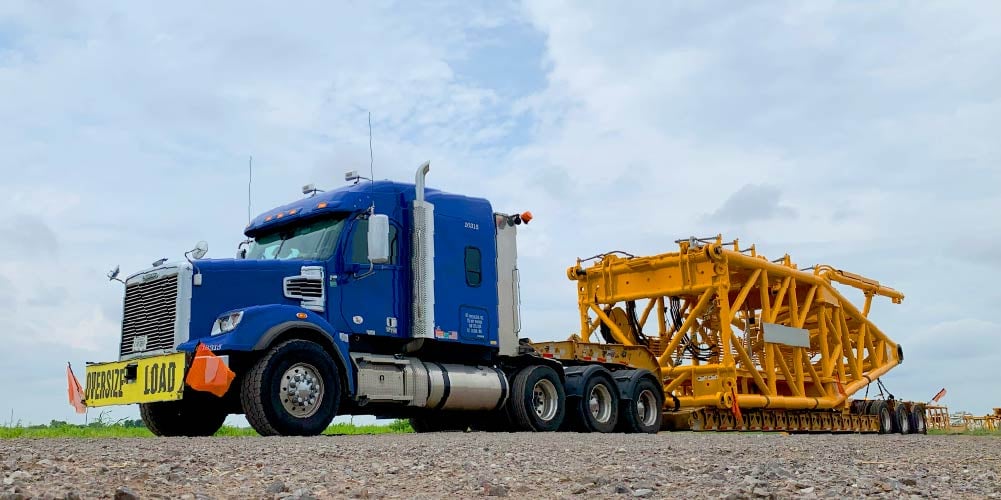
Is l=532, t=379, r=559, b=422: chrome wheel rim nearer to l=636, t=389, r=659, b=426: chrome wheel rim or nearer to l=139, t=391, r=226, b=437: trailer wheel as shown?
l=636, t=389, r=659, b=426: chrome wheel rim

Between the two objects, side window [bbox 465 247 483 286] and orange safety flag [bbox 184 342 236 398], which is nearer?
orange safety flag [bbox 184 342 236 398]

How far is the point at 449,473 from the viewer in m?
6.09

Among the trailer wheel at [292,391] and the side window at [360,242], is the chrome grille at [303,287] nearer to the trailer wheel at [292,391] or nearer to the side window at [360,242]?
the side window at [360,242]

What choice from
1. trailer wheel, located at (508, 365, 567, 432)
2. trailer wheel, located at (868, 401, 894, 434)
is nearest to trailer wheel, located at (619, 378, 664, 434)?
trailer wheel, located at (508, 365, 567, 432)

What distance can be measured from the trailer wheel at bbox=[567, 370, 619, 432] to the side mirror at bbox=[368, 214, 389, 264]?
4.57 m

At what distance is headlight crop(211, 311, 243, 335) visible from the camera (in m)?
10.8

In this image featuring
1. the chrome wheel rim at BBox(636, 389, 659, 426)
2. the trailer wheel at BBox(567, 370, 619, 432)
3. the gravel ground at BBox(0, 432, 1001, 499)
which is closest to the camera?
the gravel ground at BBox(0, 432, 1001, 499)

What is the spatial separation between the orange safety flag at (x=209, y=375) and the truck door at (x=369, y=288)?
217 cm

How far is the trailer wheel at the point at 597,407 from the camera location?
14.8 metres

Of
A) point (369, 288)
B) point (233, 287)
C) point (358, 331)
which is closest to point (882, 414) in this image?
point (369, 288)

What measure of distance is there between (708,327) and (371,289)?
11243mm

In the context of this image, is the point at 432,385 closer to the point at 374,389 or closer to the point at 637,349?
the point at 374,389

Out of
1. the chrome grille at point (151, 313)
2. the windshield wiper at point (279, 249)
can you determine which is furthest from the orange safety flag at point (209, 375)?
the windshield wiper at point (279, 249)

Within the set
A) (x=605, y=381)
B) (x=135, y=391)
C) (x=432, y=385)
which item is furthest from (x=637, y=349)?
(x=135, y=391)
